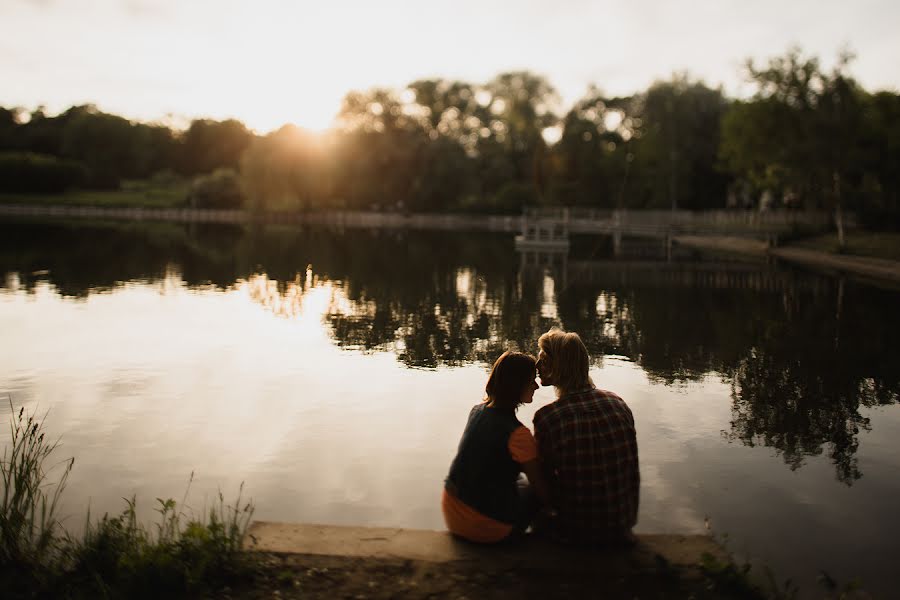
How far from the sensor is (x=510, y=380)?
509cm

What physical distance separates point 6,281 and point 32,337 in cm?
1031

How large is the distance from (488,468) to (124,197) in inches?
4855

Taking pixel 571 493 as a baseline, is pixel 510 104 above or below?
above

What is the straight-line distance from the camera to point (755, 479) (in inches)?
295

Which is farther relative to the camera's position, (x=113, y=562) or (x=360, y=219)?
(x=360, y=219)

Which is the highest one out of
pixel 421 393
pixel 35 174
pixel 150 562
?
pixel 35 174

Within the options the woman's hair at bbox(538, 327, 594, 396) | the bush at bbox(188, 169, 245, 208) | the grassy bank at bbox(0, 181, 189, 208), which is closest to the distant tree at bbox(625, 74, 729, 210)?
the bush at bbox(188, 169, 245, 208)

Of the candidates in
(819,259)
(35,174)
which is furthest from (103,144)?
→ (819,259)

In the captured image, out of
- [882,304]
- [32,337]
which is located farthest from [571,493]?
[882,304]

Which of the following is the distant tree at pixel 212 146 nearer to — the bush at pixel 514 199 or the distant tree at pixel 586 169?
the bush at pixel 514 199

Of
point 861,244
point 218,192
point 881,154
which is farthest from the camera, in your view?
point 218,192

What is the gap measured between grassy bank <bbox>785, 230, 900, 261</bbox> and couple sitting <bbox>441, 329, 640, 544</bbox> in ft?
109

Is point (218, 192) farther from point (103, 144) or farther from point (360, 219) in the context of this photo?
point (103, 144)

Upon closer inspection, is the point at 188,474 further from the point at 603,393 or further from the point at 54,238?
the point at 54,238
